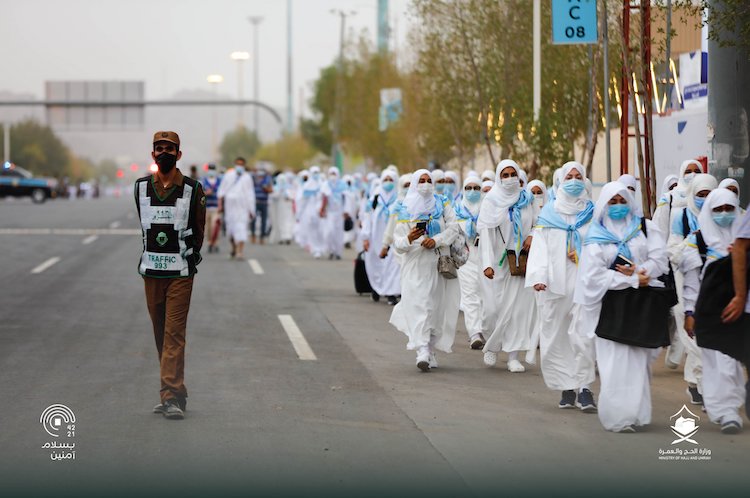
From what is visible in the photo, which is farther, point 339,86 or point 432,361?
point 339,86

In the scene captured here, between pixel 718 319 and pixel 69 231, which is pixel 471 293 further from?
pixel 69 231

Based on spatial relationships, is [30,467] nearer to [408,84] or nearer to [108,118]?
[408,84]

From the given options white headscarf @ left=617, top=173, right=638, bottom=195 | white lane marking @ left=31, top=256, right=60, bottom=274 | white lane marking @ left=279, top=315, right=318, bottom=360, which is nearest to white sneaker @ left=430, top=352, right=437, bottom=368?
white lane marking @ left=279, top=315, right=318, bottom=360

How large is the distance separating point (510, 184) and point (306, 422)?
407 cm

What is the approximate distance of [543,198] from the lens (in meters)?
13.4

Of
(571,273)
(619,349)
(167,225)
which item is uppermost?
(167,225)

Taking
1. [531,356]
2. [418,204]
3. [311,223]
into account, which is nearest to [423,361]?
[531,356]

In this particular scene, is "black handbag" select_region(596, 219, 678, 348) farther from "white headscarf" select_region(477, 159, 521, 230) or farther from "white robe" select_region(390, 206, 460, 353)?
"white headscarf" select_region(477, 159, 521, 230)

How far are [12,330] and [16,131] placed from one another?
12750 cm

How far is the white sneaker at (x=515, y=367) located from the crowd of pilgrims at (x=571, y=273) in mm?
13

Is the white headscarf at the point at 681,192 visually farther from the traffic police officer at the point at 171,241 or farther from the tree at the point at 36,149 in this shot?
the tree at the point at 36,149

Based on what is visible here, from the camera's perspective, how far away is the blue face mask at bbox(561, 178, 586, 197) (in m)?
10.3

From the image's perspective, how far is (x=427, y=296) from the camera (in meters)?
12.1

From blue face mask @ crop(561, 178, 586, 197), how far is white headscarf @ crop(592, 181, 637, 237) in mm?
1119
